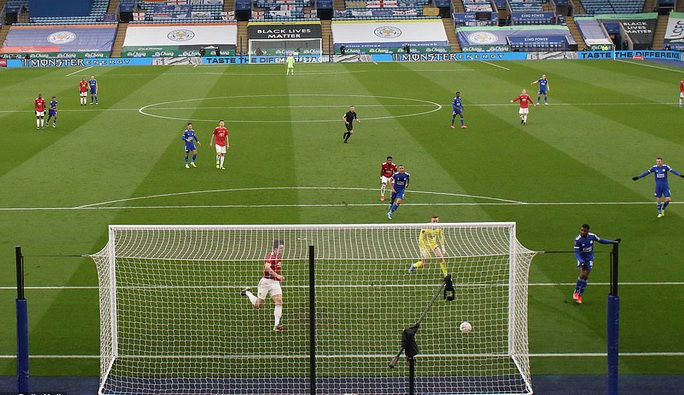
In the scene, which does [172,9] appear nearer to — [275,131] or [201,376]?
[275,131]

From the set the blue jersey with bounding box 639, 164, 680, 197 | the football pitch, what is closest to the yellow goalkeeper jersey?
the football pitch

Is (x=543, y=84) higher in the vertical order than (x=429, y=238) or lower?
higher

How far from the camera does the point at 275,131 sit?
4197 centimetres

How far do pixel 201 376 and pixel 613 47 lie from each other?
7855 centimetres

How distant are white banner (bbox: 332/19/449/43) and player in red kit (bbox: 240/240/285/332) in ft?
243

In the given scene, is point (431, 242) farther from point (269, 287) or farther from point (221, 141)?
point (221, 141)

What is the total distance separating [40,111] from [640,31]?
2562 inches

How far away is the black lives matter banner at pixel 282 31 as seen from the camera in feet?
296

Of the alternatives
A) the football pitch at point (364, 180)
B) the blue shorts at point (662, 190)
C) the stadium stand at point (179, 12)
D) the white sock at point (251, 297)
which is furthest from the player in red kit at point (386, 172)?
the stadium stand at point (179, 12)

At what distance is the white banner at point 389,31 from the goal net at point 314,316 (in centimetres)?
6974

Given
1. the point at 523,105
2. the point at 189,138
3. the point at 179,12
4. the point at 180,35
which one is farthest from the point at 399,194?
the point at 179,12

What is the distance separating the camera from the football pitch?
18.4 m

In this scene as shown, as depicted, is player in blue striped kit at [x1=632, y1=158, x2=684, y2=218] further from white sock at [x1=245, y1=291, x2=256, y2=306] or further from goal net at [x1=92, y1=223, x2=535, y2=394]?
white sock at [x1=245, y1=291, x2=256, y2=306]

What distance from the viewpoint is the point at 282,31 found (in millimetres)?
90625
